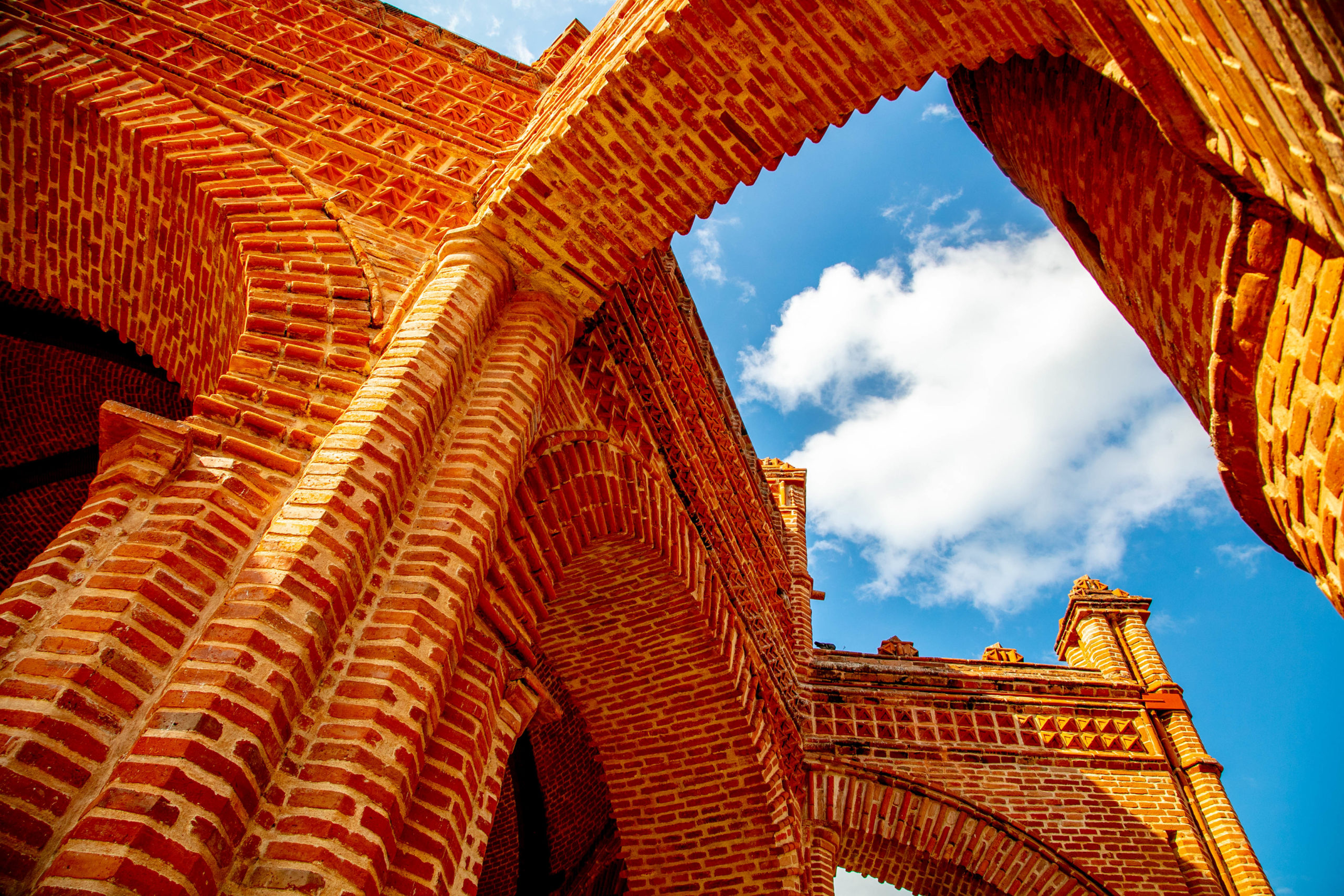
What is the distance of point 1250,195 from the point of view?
73.2 inches

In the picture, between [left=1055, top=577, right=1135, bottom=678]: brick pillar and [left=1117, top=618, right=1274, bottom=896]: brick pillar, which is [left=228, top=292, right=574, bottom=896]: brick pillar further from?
[left=1055, top=577, right=1135, bottom=678]: brick pillar

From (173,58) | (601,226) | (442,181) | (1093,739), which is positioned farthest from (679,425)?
(1093,739)

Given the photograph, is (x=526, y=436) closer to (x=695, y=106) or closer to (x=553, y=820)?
(x=695, y=106)

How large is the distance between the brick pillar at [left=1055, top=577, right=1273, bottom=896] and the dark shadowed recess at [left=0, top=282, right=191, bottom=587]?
1022 cm

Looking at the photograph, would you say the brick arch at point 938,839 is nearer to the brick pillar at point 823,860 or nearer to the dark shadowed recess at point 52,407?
the brick pillar at point 823,860

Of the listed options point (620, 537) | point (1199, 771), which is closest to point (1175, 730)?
point (1199, 771)

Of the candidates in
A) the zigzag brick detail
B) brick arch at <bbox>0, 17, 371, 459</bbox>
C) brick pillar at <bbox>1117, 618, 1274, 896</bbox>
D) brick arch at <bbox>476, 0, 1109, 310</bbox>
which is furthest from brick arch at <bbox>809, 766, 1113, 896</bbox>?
brick arch at <bbox>0, 17, 371, 459</bbox>

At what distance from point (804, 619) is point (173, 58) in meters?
6.71

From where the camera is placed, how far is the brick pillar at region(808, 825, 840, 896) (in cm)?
540

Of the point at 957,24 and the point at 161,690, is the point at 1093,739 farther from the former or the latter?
the point at 161,690

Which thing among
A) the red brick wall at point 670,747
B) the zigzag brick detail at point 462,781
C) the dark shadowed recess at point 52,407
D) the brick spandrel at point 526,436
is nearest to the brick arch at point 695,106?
the brick spandrel at point 526,436

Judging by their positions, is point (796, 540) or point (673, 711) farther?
point (796, 540)

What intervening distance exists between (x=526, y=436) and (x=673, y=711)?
2.71m

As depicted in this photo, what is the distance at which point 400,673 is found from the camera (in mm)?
2084
